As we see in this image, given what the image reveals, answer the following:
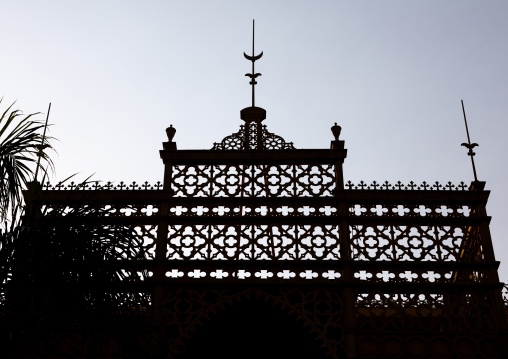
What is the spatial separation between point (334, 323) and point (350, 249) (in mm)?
1190

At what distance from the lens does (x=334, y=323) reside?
36.6 ft

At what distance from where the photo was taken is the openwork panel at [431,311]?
1120 cm

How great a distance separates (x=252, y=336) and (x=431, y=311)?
9.86 feet

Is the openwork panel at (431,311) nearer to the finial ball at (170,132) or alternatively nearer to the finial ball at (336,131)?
the finial ball at (336,131)

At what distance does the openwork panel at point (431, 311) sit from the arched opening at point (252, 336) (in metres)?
0.94

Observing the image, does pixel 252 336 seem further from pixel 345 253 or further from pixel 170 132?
pixel 170 132

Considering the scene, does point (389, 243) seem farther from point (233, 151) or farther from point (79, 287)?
point (79, 287)

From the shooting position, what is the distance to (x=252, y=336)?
12.7 meters

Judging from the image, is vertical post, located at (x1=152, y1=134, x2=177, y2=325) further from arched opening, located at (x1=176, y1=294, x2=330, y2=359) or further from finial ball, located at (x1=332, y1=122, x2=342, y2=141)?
finial ball, located at (x1=332, y1=122, x2=342, y2=141)

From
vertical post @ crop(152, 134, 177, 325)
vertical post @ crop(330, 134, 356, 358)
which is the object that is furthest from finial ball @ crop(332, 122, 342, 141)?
vertical post @ crop(152, 134, 177, 325)

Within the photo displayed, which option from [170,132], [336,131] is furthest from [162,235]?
[336,131]

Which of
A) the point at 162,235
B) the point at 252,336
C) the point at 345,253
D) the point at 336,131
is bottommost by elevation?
the point at 252,336

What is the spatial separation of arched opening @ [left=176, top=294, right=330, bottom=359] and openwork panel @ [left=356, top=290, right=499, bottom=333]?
0.94m

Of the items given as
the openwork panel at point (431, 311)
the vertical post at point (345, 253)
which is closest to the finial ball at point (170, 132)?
the vertical post at point (345, 253)
